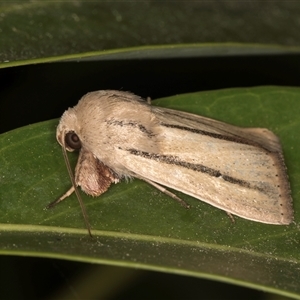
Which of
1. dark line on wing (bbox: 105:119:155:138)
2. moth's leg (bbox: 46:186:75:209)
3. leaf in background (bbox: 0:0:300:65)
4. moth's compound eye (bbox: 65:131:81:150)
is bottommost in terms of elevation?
moth's leg (bbox: 46:186:75:209)

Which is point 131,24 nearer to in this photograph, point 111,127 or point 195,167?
point 111,127

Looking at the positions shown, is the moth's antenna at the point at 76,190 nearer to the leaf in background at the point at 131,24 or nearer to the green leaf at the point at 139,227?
the green leaf at the point at 139,227

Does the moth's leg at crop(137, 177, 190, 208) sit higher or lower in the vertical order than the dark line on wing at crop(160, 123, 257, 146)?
lower

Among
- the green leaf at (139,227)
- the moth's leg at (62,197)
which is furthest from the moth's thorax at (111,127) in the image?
the moth's leg at (62,197)

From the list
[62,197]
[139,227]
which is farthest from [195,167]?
[62,197]

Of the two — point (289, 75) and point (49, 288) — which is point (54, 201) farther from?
point (289, 75)

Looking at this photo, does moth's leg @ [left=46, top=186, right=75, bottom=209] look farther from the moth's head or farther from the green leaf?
the moth's head

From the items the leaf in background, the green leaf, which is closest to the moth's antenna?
the green leaf

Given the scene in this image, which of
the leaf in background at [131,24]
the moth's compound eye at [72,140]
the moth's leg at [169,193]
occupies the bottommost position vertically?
the moth's leg at [169,193]
